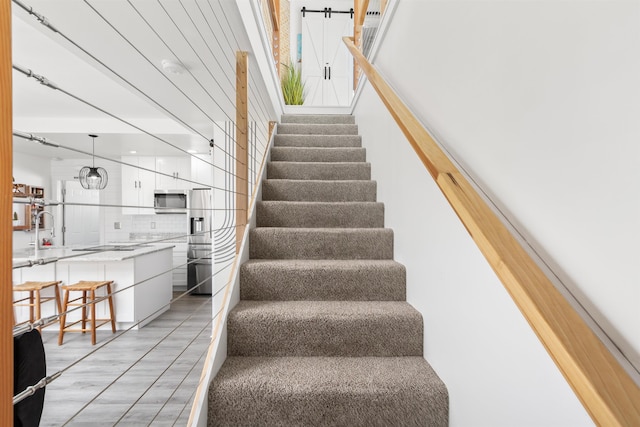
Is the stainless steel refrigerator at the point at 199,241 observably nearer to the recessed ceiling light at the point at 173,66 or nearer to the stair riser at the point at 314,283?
the recessed ceiling light at the point at 173,66

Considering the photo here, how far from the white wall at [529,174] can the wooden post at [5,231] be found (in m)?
0.93

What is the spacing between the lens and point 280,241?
192 cm

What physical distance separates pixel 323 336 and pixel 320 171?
154 centimetres

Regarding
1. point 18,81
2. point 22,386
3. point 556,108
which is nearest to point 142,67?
point 18,81

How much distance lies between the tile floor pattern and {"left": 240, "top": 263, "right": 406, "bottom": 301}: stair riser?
384mm

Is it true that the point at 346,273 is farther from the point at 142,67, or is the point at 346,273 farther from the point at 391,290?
the point at 142,67

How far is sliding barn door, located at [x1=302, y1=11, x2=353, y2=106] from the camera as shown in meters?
5.95

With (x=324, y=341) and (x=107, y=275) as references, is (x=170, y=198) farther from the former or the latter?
(x=324, y=341)

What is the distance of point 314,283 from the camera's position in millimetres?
1651

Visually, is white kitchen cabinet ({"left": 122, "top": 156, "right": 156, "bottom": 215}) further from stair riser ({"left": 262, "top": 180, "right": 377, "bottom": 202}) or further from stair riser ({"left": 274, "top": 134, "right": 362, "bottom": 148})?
stair riser ({"left": 262, "top": 180, "right": 377, "bottom": 202})

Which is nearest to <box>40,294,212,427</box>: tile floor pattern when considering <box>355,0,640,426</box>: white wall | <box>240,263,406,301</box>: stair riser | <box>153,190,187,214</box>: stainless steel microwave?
<box>240,263,406,301</box>: stair riser

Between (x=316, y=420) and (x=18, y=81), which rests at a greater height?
(x=18, y=81)

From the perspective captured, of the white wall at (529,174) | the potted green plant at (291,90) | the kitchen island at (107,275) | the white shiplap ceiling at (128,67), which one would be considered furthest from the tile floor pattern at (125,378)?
the potted green plant at (291,90)

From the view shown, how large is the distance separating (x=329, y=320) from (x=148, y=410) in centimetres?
207
